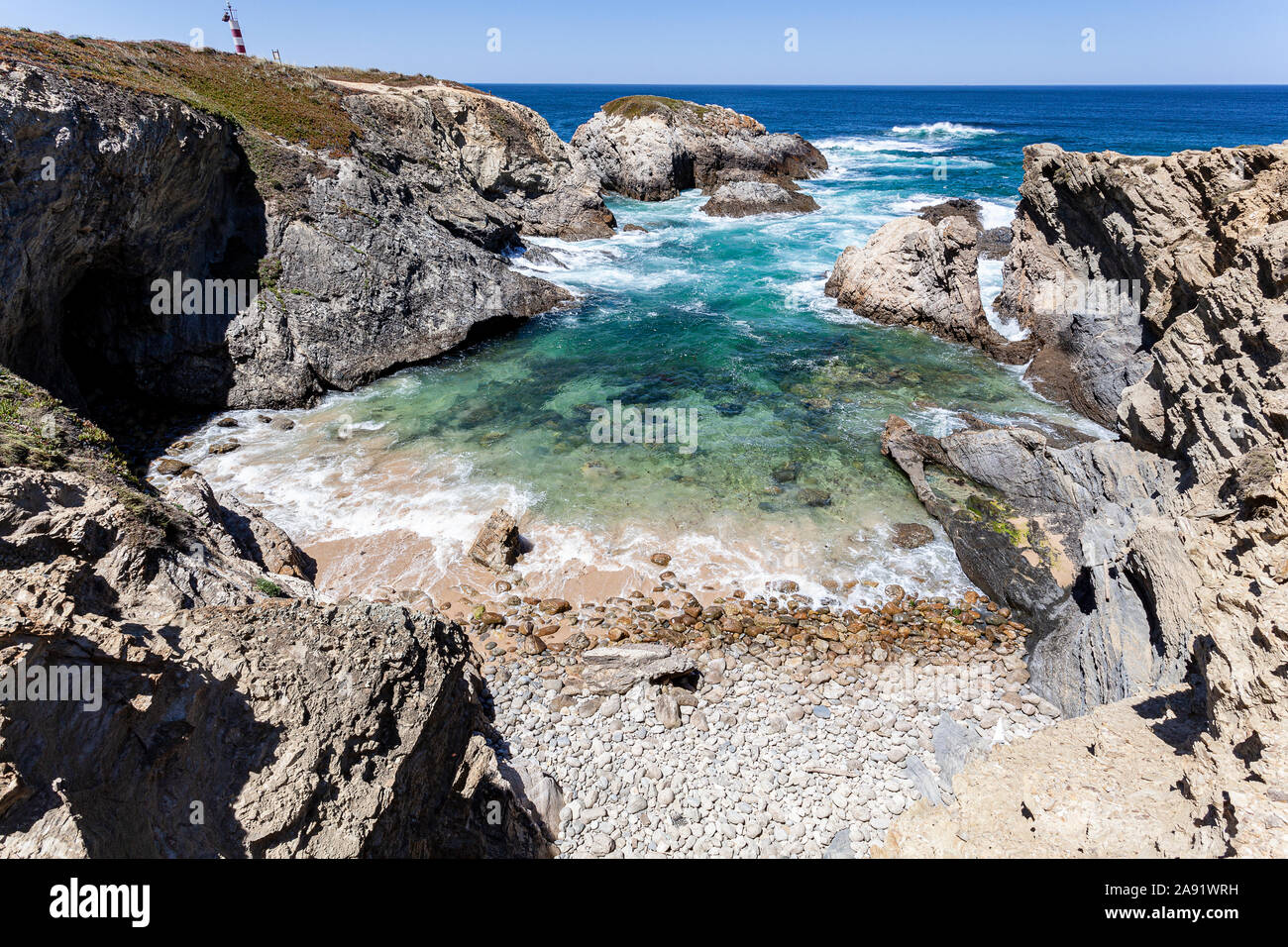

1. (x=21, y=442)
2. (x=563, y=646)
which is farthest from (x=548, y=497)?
(x=21, y=442)

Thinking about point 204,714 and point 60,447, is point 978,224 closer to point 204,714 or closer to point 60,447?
point 60,447

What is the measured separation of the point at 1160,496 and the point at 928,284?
1874 cm

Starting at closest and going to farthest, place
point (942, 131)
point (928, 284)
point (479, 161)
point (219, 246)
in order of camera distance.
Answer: point (219, 246), point (928, 284), point (479, 161), point (942, 131)

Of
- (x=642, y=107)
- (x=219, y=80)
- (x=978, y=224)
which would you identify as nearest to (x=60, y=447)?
(x=219, y=80)

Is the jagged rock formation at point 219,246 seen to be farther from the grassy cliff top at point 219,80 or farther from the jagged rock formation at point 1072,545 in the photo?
the jagged rock formation at point 1072,545

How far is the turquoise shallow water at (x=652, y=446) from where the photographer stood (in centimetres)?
1534

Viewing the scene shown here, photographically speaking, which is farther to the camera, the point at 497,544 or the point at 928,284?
the point at 928,284

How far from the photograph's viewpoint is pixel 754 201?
50.5 metres

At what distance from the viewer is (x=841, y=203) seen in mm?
53625

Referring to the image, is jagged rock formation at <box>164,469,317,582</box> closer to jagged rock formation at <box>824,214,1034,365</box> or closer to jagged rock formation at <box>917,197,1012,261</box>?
jagged rock formation at <box>824,214,1034,365</box>

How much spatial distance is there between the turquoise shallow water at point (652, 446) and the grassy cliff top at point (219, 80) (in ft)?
38.4

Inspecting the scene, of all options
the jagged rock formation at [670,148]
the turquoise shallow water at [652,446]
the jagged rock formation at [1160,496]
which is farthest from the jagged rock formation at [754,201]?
the jagged rock formation at [1160,496]

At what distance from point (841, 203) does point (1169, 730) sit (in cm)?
5438
